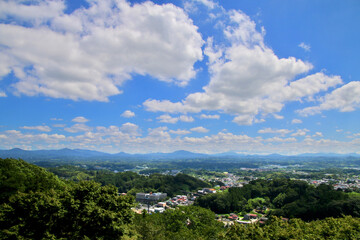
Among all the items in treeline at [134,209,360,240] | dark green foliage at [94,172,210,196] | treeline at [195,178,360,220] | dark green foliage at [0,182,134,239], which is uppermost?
dark green foliage at [0,182,134,239]

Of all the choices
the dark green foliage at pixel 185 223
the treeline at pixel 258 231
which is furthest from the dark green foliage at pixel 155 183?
the treeline at pixel 258 231

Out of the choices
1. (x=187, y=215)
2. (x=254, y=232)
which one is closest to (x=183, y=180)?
(x=187, y=215)

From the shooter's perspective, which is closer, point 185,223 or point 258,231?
point 258,231

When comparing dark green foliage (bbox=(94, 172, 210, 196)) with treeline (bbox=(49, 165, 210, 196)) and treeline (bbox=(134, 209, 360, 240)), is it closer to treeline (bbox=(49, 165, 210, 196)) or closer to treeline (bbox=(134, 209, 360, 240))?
treeline (bbox=(49, 165, 210, 196))

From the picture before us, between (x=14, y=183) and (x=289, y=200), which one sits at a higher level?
(x=14, y=183)

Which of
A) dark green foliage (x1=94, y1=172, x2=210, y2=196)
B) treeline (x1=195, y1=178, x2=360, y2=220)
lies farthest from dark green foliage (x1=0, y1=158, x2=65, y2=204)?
dark green foliage (x1=94, y1=172, x2=210, y2=196)

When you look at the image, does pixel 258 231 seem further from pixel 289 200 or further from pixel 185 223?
pixel 289 200

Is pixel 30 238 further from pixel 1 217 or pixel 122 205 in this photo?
pixel 122 205

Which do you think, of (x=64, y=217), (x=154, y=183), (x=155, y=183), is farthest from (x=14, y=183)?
(x=155, y=183)
